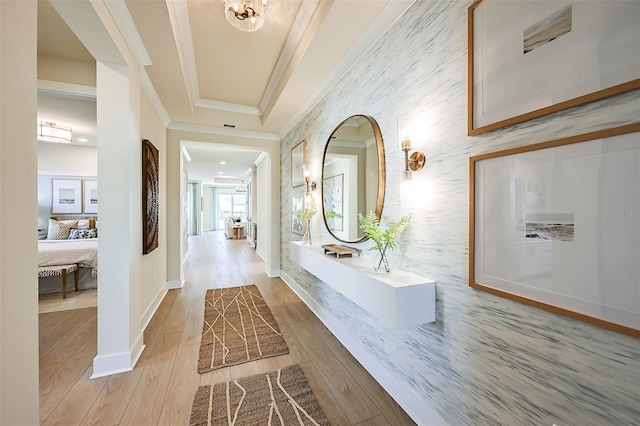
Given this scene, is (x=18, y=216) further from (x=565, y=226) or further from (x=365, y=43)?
(x=365, y=43)

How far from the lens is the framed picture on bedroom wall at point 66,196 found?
5.21 metres

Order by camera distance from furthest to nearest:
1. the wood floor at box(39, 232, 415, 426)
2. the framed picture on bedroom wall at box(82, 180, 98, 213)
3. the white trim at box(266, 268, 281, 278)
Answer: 1. the framed picture on bedroom wall at box(82, 180, 98, 213)
2. the white trim at box(266, 268, 281, 278)
3. the wood floor at box(39, 232, 415, 426)

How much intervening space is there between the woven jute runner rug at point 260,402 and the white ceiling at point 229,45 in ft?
8.60

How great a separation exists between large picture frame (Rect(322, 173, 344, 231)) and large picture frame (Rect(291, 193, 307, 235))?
760mm

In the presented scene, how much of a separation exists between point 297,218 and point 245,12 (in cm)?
251

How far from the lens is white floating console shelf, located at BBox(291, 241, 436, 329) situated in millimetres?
1327

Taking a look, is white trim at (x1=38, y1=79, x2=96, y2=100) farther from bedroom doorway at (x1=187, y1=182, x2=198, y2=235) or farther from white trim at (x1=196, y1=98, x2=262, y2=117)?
bedroom doorway at (x1=187, y1=182, x2=198, y2=235)

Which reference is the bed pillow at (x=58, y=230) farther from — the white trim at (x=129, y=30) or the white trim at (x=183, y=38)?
the white trim at (x=129, y=30)

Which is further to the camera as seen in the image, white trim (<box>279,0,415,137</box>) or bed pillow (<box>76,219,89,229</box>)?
bed pillow (<box>76,219,89,229</box>)

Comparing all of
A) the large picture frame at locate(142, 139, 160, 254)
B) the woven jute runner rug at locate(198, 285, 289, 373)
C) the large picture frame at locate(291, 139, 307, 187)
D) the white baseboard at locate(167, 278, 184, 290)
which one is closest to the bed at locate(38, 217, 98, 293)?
the white baseboard at locate(167, 278, 184, 290)

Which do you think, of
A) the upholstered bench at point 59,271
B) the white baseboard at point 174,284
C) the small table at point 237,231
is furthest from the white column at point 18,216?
the small table at point 237,231


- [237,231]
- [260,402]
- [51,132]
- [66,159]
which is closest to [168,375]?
[260,402]

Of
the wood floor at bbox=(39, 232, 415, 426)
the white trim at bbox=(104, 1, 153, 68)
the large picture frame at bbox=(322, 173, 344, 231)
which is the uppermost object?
the white trim at bbox=(104, 1, 153, 68)

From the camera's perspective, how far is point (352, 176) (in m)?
2.22
